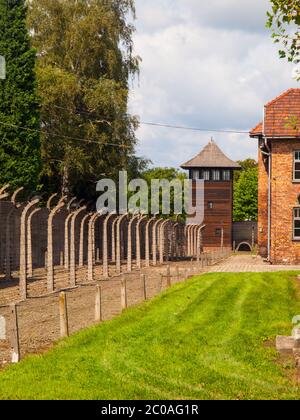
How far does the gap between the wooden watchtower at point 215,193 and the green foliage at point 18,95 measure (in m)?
34.5

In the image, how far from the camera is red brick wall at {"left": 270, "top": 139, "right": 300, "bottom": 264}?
1806 inches

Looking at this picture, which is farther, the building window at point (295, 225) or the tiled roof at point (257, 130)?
the tiled roof at point (257, 130)

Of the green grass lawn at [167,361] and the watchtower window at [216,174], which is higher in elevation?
the watchtower window at [216,174]

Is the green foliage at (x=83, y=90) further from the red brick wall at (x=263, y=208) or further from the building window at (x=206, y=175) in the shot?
the building window at (x=206, y=175)

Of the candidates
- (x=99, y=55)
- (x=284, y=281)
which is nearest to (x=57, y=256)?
(x=284, y=281)

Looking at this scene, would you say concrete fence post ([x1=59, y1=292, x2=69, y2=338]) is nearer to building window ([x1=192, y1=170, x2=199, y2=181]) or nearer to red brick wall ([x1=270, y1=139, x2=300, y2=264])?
red brick wall ([x1=270, y1=139, x2=300, y2=264])

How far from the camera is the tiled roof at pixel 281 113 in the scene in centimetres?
4541

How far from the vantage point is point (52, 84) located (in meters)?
49.1

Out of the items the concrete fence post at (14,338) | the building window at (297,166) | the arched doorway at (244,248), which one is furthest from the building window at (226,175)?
the concrete fence post at (14,338)

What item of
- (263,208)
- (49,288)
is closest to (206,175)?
(263,208)

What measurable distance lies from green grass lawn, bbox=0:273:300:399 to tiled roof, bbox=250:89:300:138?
26.7m

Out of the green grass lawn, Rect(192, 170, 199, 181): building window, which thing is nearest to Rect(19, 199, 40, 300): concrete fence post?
the green grass lawn
